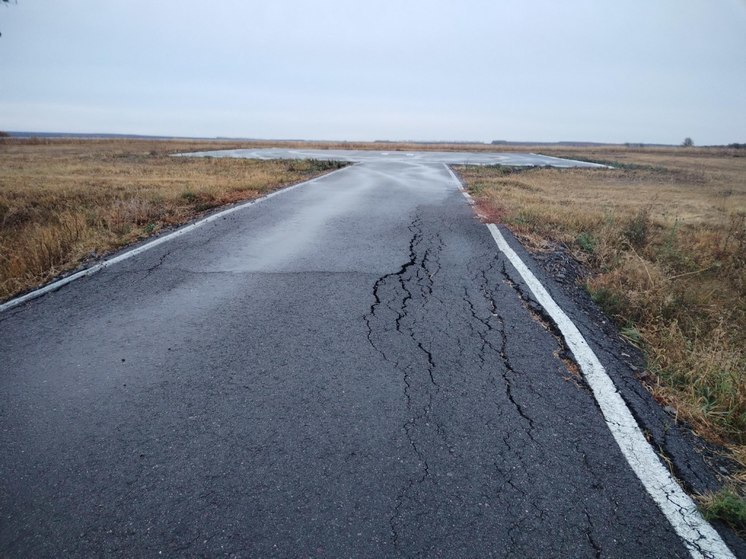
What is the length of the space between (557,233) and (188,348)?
6666mm

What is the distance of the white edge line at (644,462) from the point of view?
181 centimetres

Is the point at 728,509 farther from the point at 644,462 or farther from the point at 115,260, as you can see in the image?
the point at 115,260

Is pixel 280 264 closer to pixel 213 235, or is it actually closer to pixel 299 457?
pixel 213 235

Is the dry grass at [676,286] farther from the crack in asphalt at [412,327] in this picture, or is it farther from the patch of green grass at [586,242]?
the crack in asphalt at [412,327]

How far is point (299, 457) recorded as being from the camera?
7.24 ft

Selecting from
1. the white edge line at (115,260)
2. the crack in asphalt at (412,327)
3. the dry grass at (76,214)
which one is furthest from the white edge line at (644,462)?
the dry grass at (76,214)

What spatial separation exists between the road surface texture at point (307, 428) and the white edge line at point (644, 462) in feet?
0.19

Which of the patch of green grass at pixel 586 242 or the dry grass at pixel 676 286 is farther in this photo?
the patch of green grass at pixel 586 242

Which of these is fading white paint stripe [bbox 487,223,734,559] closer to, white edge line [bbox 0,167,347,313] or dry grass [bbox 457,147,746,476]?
dry grass [bbox 457,147,746,476]

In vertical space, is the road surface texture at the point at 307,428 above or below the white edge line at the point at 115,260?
below

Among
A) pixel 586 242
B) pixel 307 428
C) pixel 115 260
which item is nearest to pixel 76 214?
pixel 115 260

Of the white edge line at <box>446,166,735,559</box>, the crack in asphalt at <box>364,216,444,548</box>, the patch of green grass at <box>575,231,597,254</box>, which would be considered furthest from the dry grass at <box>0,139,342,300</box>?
the patch of green grass at <box>575,231,597,254</box>

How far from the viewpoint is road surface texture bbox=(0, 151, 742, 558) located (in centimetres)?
182

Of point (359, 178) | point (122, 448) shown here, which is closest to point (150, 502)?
point (122, 448)
